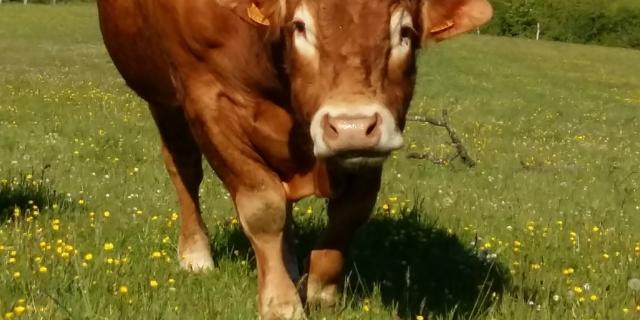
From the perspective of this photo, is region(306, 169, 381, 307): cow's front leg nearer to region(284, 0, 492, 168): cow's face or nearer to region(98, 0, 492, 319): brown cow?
region(98, 0, 492, 319): brown cow

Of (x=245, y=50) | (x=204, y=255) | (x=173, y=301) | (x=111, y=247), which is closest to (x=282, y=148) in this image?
(x=245, y=50)

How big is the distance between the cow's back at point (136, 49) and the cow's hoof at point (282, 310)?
1.70 m

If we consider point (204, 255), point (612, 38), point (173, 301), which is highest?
point (173, 301)

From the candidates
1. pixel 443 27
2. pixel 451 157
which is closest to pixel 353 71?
pixel 443 27

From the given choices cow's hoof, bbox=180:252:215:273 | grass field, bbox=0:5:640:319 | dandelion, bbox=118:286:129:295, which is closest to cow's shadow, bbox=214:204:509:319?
grass field, bbox=0:5:640:319

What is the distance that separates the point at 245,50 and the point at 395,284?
1.99 metres

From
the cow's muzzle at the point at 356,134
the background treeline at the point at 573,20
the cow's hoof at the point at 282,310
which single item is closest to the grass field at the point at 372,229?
the cow's hoof at the point at 282,310

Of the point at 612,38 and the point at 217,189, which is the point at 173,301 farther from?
the point at 612,38

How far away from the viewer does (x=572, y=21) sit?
68.3 metres

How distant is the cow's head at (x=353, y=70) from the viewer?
12.1 ft

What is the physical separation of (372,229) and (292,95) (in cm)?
324

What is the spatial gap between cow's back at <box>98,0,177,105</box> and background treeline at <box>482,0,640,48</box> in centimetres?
6118

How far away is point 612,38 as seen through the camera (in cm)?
6725

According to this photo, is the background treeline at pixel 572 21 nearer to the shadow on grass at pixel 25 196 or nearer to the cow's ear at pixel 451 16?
the shadow on grass at pixel 25 196
